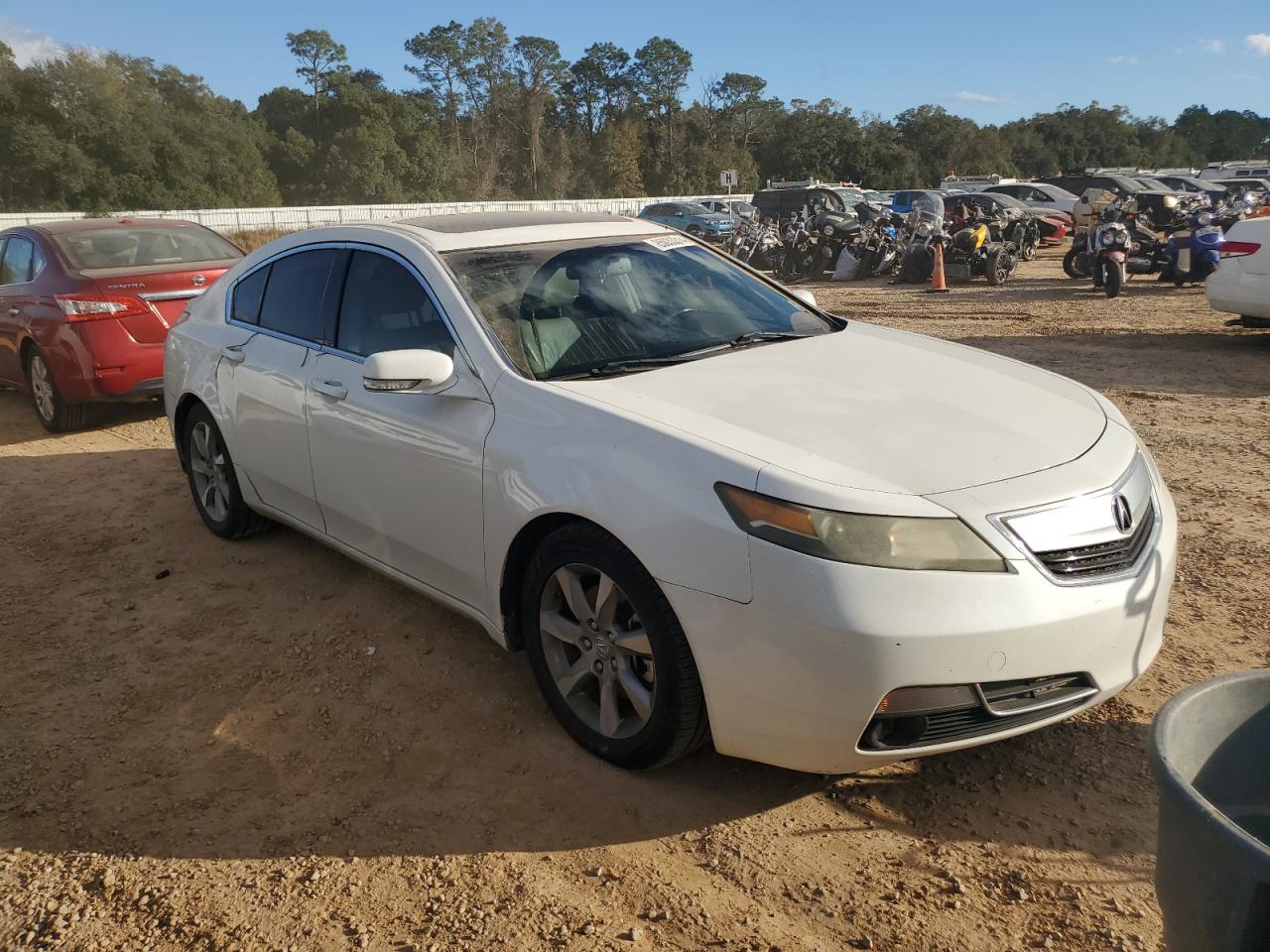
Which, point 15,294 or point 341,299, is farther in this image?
point 15,294

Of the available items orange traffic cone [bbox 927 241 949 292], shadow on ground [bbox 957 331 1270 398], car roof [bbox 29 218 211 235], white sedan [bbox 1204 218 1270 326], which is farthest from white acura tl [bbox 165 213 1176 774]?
orange traffic cone [bbox 927 241 949 292]

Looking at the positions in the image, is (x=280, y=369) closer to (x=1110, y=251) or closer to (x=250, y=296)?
(x=250, y=296)

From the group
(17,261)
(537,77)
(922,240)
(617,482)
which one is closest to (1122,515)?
(617,482)

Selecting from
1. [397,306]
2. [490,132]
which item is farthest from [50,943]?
[490,132]

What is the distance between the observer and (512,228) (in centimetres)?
414

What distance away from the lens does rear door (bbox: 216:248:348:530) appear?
432cm

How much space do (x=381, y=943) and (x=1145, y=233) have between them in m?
17.0

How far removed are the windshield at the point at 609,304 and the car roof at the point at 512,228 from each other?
0.21 feet

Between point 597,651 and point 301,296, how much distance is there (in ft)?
7.72

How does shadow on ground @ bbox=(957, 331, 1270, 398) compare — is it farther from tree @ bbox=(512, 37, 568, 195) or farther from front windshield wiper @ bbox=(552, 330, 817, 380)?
tree @ bbox=(512, 37, 568, 195)

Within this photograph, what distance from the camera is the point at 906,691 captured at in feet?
8.43

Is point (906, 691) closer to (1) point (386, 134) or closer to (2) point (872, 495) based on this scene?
(2) point (872, 495)

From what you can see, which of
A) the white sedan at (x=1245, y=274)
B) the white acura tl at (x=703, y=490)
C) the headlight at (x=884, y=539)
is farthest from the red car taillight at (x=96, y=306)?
the white sedan at (x=1245, y=274)

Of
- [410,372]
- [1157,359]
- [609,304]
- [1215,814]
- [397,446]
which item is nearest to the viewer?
[1215,814]
